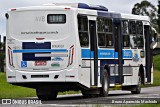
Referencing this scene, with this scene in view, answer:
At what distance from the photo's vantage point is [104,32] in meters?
29.1

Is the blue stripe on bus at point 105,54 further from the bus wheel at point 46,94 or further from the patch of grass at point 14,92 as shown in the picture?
the patch of grass at point 14,92

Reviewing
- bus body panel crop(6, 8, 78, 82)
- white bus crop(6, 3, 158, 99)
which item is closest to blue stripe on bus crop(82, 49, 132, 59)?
white bus crop(6, 3, 158, 99)

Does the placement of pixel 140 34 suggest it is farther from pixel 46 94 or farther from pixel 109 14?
pixel 46 94

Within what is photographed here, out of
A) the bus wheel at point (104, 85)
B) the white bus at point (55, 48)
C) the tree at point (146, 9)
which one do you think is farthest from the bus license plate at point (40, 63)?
the tree at point (146, 9)

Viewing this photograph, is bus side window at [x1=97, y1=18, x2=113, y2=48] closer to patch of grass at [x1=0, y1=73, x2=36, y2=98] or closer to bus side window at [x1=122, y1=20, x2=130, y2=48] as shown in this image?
bus side window at [x1=122, y1=20, x2=130, y2=48]

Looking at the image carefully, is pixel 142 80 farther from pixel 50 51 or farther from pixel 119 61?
pixel 50 51

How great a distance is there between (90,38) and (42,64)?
250cm

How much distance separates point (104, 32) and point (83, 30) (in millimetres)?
2162

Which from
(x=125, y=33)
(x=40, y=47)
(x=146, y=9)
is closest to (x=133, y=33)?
(x=125, y=33)

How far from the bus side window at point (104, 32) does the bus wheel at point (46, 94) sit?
262cm

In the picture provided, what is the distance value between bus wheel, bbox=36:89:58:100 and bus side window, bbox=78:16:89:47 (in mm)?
2133

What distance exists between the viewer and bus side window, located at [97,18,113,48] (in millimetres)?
28577

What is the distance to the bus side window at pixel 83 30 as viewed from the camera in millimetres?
26778

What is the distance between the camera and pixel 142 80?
33.7m
